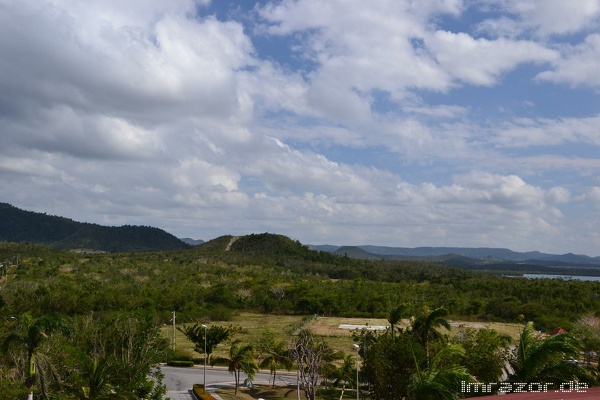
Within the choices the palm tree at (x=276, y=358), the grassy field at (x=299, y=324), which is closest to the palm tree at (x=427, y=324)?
the palm tree at (x=276, y=358)

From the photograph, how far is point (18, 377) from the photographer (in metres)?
36.1

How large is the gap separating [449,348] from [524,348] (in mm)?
2926

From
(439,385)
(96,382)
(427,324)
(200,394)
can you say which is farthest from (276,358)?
(439,385)

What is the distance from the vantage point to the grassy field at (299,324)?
7478cm

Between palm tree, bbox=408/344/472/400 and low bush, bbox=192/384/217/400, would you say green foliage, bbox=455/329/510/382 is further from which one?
low bush, bbox=192/384/217/400

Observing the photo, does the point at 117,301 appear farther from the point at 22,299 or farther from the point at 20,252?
the point at 20,252

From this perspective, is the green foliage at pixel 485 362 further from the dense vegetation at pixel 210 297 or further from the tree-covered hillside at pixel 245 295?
the tree-covered hillside at pixel 245 295

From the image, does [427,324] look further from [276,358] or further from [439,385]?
[276,358]

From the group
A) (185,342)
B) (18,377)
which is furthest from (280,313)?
(18,377)

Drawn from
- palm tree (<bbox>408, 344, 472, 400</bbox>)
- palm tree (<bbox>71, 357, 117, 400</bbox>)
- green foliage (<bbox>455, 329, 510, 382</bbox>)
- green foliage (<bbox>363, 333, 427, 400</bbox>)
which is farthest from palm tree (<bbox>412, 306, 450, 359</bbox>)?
palm tree (<bbox>71, 357, 117, 400</bbox>)

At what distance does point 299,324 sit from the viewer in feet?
294

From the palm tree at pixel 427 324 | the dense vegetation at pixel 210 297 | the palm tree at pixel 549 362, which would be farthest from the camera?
the dense vegetation at pixel 210 297

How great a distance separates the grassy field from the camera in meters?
74.8

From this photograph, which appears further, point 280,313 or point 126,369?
point 280,313
